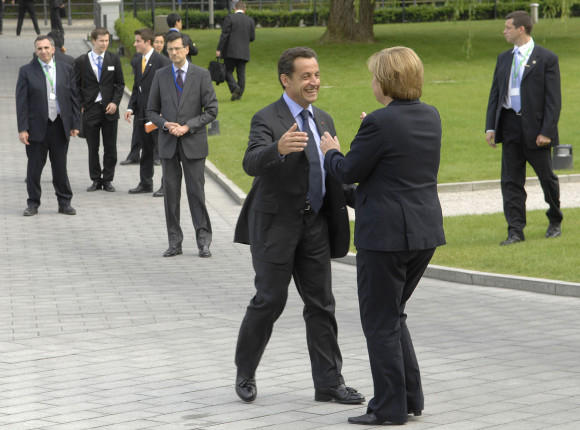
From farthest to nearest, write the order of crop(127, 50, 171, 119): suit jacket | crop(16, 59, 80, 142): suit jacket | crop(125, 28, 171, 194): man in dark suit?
1. crop(127, 50, 171, 119): suit jacket
2. crop(125, 28, 171, 194): man in dark suit
3. crop(16, 59, 80, 142): suit jacket

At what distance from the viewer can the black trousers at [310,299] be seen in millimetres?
5941

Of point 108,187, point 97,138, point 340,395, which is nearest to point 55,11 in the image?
point 97,138

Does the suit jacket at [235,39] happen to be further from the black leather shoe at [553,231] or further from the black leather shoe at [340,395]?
the black leather shoe at [340,395]

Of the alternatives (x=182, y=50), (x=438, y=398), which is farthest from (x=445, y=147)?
(x=438, y=398)

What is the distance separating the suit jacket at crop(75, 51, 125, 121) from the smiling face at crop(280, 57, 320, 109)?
29.9 feet

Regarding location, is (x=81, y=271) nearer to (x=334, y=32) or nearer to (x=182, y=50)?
(x=182, y=50)

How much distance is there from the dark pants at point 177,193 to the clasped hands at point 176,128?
20 cm

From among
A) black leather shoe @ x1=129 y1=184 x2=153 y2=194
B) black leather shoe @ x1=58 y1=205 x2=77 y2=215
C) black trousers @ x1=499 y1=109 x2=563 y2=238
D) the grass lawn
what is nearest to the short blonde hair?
the grass lawn

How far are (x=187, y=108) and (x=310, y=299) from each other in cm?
520

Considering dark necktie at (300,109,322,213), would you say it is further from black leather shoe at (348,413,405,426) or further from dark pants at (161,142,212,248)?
dark pants at (161,142,212,248)

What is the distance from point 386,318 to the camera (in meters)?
5.51

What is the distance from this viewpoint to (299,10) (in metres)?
47.3

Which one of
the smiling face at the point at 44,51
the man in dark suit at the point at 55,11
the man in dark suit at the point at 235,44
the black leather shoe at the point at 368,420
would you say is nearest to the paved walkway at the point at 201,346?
the black leather shoe at the point at 368,420

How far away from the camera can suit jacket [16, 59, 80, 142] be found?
12.8 metres
